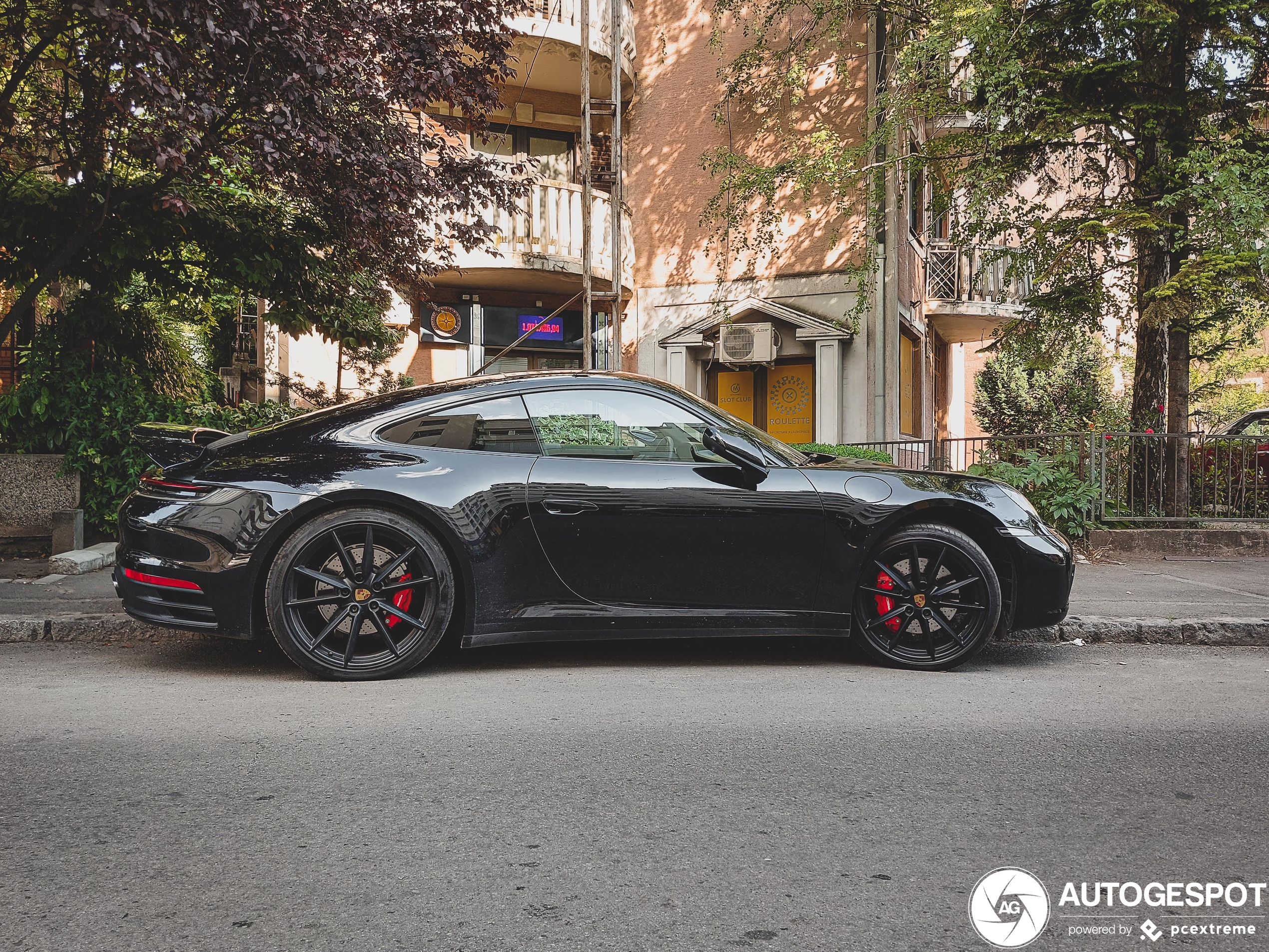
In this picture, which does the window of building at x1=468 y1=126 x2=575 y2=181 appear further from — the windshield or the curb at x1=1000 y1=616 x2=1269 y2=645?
the curb at x1=1000 y1=616 x2=1269 y2=645

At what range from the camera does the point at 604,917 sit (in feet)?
7.51

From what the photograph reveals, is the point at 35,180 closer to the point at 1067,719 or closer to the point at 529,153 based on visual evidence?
the point at 1067,719

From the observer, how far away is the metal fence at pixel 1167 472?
33.5 feet

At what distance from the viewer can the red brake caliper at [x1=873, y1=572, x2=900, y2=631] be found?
4.96 metres

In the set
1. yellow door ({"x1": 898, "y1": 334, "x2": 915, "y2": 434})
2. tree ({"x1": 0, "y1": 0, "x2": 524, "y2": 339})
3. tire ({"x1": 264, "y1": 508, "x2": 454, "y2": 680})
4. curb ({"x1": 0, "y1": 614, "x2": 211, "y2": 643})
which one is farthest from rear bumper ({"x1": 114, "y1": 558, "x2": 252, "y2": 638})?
yellow door ({"x1": 898, "y1": 334, "x2": 915, "y2": 434})

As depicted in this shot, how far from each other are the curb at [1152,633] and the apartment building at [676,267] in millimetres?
10053

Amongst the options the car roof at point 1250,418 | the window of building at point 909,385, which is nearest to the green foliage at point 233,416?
the window of building at point 909,385

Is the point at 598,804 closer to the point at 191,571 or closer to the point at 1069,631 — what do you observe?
the point at 191,571

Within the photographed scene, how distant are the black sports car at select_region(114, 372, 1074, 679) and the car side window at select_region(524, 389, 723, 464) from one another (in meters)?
0.01

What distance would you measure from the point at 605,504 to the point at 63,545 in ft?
19.6

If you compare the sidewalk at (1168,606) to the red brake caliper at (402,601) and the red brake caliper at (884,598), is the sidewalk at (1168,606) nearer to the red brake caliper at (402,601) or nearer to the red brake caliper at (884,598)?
the red brake caliper at (884,598)

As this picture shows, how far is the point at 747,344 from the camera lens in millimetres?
16719

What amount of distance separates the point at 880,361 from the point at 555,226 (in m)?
5.68

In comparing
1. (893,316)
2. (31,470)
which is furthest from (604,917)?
(893,316)
